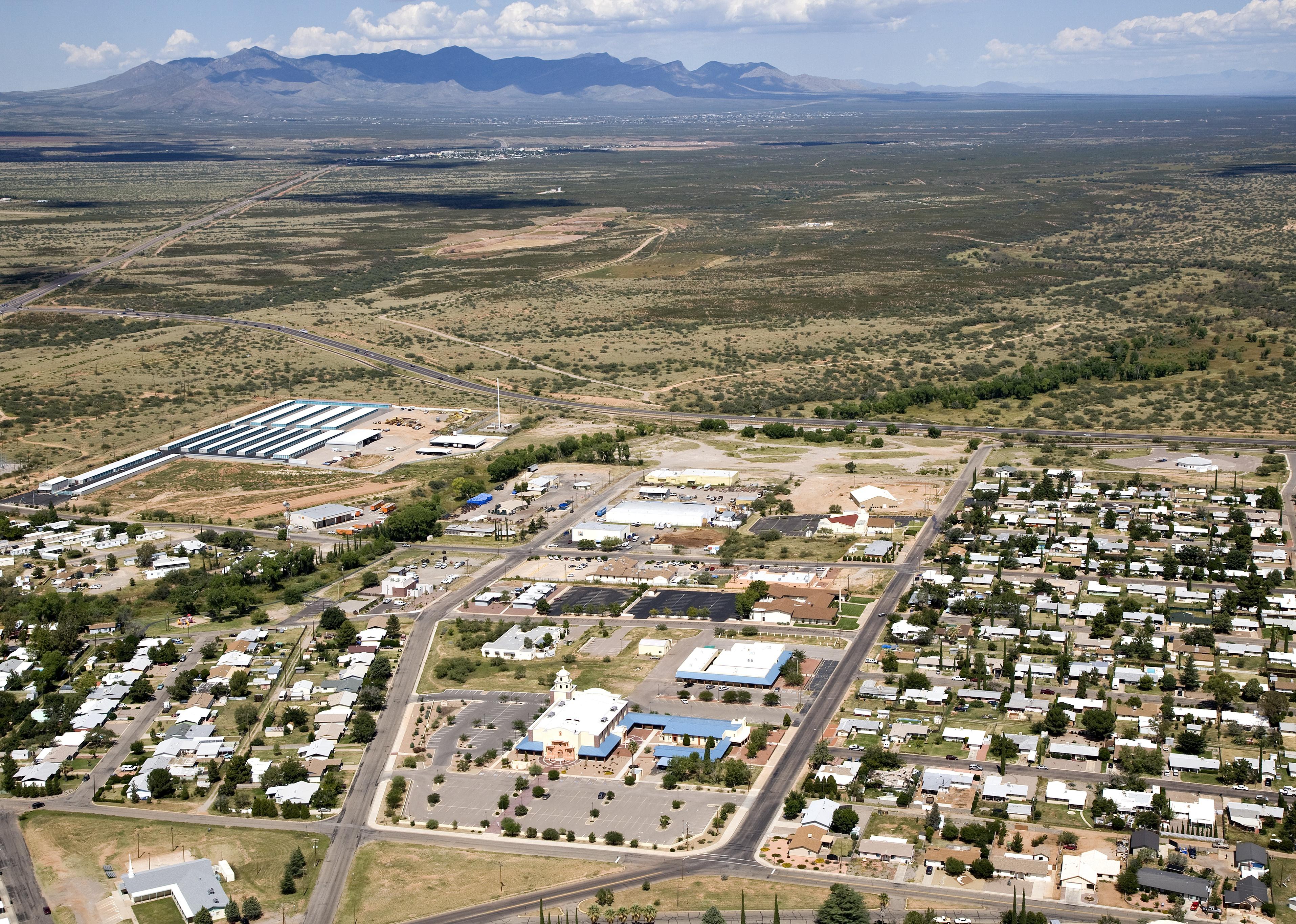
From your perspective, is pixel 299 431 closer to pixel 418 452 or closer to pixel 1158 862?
pixel 418 452

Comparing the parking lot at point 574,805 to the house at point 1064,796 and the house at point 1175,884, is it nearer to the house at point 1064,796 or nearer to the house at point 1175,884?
the house at point 1064,796

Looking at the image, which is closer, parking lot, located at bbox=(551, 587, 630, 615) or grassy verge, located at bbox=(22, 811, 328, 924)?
grassy verge, located at bbox=(22, 811, 328, 924)

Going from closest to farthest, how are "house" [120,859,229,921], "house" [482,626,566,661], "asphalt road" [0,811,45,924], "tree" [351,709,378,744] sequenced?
1. "house" [120,859,229,921]
2. "asphalt road" [0,811,45,924]
3. "tree" [351,709,378,744]
4. "house" [482,626,566,661]

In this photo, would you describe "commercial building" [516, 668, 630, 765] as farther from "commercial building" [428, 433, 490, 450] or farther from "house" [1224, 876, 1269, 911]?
"commercial building" [428, 433, 490, 450]

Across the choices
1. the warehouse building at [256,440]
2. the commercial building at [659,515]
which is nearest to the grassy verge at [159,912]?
the commercial building at [659,515]

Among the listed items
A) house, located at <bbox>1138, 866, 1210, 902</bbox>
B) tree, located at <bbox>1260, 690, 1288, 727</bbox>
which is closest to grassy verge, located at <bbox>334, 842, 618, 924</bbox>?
house, located at <bbox>1138, 866, 1210, 902</bbox>

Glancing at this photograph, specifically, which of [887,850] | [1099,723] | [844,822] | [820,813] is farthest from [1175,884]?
[820,813]
